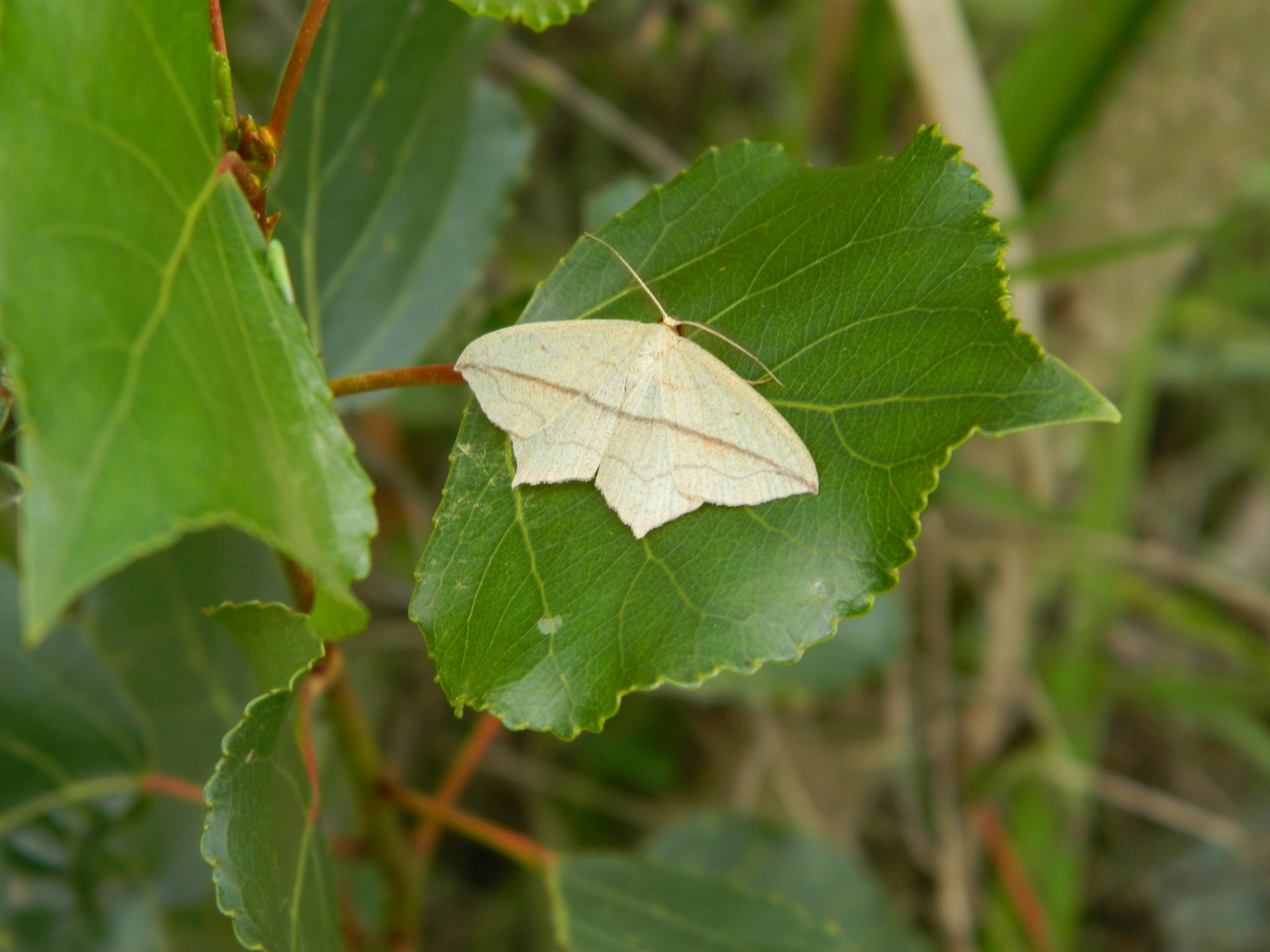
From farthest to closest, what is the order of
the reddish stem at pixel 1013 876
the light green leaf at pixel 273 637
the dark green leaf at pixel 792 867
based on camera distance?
the reddish stem at pixel 1013 876 → the dark green leaf at pixel 792 867 → the light green leaf at pixel 273 637

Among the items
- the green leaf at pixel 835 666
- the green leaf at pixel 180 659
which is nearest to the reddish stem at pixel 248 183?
the green leaf at pixel 180 659

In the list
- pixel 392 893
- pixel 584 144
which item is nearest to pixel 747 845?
pixel 392 893

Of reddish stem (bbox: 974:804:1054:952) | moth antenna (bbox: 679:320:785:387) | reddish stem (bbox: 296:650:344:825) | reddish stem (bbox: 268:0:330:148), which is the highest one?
reddish stem (bbox: 268:0:330:148)

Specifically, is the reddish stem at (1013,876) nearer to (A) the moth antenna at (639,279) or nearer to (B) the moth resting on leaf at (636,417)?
(B) the moth resting on leaf at (636,417)

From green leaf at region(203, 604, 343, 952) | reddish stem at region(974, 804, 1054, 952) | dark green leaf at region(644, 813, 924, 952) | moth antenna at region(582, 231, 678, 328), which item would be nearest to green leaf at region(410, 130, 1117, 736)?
moth antenna at region(582, 231, 678, 328)

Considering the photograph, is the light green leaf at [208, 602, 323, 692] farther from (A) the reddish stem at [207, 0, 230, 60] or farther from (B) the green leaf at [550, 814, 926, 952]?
(B) the green leaf at [550, 814, 926, 952]

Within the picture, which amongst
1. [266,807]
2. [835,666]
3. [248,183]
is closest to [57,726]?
[266,807]
